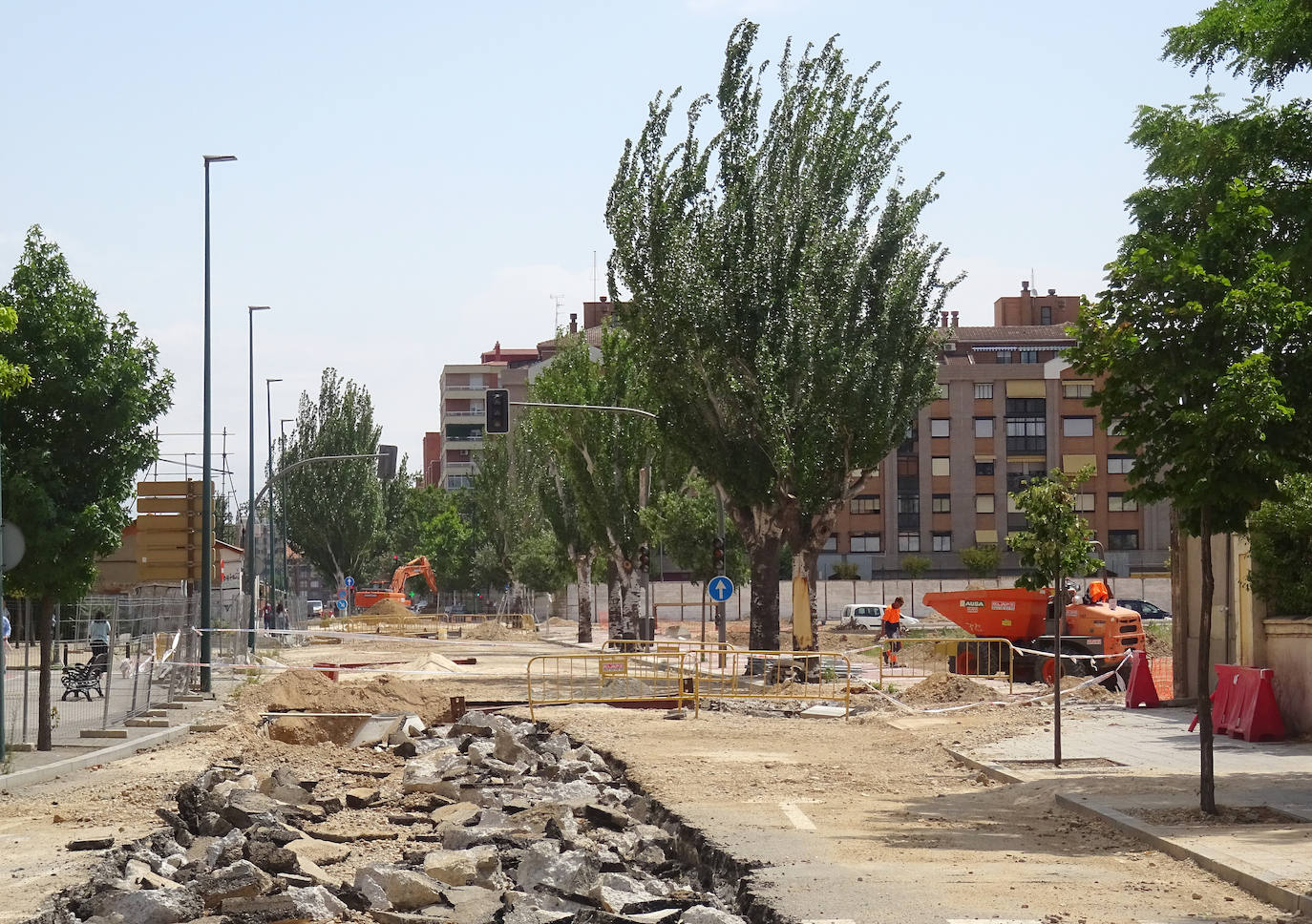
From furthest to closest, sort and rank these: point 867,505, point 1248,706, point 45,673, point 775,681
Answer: point 867,505 → point 775,681 → point 1248,706 → point 45,673

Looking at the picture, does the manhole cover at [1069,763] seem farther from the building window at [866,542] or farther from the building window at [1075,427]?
the building window at [1075,427]

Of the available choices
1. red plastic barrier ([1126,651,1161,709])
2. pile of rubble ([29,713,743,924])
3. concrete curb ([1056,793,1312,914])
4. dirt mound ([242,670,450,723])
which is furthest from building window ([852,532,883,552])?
concrete curb ([1056,793,1312,914])

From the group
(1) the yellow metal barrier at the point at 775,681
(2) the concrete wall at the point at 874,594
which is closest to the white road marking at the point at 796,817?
(1) the yellow metal barrier at the point at 775,681

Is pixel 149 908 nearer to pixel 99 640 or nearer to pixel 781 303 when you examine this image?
pixel 99 640

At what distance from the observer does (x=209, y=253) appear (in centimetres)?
3083

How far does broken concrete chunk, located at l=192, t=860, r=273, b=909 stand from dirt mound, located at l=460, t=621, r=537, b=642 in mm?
54053

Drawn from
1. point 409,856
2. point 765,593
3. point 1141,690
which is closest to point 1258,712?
point 1141,690

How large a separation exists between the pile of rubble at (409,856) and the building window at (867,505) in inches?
2951

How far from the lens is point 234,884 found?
383 inches

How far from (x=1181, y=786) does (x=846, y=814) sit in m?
3.33

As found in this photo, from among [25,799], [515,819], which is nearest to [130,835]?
[25,799]

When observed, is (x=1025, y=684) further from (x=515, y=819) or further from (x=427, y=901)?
(x=427, y=901)

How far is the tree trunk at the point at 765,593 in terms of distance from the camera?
110ft

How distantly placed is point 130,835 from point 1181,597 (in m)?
17.5
